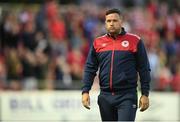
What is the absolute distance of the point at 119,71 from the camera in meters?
10.0

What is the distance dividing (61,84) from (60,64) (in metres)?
0.77

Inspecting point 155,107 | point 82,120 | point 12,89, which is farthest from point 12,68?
point 155,107

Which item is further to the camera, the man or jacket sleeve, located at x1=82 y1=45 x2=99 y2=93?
jacket sleeve, located at x1=82 y1=45 x2=99 y2=93

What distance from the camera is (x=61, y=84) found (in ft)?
61.9

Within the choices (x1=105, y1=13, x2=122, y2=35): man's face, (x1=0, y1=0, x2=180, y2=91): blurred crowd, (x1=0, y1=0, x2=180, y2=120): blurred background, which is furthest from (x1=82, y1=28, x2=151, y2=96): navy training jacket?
(x1=0, y1=0, x2=180, y2=91): blurred crowd

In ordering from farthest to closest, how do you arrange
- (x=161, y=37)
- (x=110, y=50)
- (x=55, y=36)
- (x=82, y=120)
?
(x=161, y=37), (x=55, y=36), (x=82, y=120), (x=110, y=50)

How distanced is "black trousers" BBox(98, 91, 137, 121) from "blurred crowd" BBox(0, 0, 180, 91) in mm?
8696

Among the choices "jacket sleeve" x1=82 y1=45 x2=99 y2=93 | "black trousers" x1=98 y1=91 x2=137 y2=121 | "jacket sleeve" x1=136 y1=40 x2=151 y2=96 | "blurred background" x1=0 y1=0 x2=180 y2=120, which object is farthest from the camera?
"blurred background" x1=0 y1=0 x2=180 y2=120

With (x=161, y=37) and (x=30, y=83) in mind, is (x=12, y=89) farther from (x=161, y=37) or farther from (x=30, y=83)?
(x=161, y=37)

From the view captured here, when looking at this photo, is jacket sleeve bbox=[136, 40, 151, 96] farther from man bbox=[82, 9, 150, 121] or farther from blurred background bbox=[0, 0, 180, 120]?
blurred background bbox=[0, 0, 180, 120]

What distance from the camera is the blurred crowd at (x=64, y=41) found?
19.0 meters

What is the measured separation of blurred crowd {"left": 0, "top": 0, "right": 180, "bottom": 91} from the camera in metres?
19.0

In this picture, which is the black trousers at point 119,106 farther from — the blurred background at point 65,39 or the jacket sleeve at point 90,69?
the blurred background at point 65,39

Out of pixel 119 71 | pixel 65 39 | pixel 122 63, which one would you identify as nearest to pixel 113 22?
pixel 122 63
